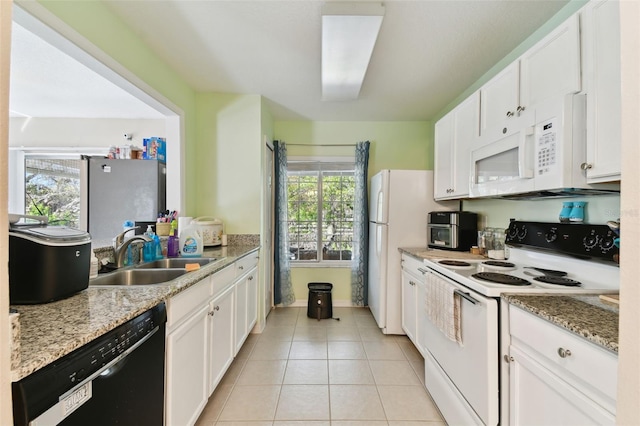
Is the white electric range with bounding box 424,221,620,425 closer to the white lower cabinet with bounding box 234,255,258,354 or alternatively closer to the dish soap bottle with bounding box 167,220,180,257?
the white lower cabinet with bounding box 234,255,258,354

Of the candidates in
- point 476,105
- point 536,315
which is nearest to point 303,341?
point 536,315

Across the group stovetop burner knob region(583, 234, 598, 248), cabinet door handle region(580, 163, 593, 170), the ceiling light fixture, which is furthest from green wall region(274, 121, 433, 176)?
cabinet door handle region(580, 163, 593, 170)

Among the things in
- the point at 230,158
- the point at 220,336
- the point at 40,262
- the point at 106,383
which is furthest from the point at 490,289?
the point at 230,158

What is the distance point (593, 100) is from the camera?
3.71ft

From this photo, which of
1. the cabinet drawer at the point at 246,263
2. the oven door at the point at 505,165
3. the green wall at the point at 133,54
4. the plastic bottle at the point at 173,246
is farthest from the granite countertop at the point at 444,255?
the green wall at the point at 133,54

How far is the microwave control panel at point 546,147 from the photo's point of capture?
129 centimetres

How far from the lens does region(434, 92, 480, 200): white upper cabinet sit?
2.09 metres

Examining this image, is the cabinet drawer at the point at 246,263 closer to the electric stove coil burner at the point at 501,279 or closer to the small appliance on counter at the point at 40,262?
the small appliance on counter at the point at 40,262

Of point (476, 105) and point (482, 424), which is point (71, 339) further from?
point (476, 105)

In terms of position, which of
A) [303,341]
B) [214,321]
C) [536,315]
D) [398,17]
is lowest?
[303,341]

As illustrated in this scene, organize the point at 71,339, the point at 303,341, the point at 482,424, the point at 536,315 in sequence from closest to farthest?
the point at 71,339 < the point at 536,315 < the point at 482,424 < the point at 303,341

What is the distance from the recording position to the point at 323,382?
2.03 m

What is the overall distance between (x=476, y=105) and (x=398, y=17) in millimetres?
845

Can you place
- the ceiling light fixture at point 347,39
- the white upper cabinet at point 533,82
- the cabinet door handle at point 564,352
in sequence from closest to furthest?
the cabinet door handle at point 564,352 → the white upper cabinet at point 533,82 → the ceiling light fixture at point 347,39
